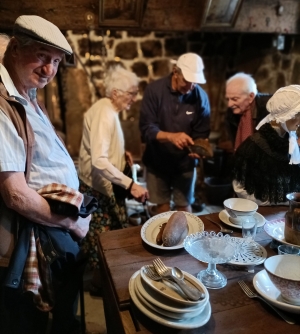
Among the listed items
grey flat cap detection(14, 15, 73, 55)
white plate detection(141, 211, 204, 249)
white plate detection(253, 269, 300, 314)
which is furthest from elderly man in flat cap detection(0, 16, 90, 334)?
white plate detection(253, 269, 300, 314)

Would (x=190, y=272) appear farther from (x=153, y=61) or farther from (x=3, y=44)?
(x=153, y=61)

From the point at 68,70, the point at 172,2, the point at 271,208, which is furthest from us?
the point at 68,70

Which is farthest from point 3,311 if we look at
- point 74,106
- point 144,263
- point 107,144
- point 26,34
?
Result: point 74,106

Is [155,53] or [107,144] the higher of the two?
[155,53]

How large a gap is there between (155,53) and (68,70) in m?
1.03

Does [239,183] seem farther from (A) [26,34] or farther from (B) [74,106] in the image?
(B) [74,106]

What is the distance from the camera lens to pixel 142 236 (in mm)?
1418

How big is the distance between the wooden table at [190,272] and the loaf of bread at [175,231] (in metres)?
0.04

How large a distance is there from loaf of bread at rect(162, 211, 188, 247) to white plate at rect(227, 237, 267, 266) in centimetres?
21

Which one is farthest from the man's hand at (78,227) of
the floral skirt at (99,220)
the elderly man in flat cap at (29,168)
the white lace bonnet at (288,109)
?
the white lace bonnet at (288,109)

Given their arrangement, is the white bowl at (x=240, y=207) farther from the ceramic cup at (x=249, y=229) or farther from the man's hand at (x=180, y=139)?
the man's hand at (x=180, y=139)

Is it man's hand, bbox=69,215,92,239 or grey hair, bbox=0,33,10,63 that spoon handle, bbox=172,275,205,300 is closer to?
man's hand, bbox=69,215,92,239

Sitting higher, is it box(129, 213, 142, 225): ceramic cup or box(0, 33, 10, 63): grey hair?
box(0, 33, 10, 63): grey hair

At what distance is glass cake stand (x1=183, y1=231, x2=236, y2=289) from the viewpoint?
1.15 meters
